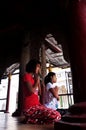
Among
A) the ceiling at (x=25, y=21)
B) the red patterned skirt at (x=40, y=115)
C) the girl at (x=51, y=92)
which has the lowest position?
the red patterned skirt at (x=40, y=115)

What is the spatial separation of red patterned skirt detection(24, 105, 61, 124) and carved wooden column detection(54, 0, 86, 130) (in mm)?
908

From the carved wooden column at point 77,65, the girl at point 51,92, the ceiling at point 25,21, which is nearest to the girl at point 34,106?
the girl at point 51,92

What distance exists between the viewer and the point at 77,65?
1082 millimetres

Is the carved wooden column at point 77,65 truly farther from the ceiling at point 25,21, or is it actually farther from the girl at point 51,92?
the ceiling at point 25,21

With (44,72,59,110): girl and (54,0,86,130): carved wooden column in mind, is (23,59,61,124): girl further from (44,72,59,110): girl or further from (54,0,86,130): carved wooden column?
(54,0,86,130): carved wooden column

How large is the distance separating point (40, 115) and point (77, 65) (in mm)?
1064

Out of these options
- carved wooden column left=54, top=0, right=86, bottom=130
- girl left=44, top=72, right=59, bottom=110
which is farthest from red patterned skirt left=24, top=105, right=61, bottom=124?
carved wooden column left=54, top=0, right=86, bottom=130

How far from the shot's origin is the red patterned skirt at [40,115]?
77.0 inches

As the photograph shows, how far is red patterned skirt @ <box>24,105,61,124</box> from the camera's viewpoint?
1.96 metres

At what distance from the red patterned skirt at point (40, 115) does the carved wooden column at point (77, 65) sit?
0.91m

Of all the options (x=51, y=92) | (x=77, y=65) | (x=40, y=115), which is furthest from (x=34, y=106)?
(x=77, y=65)

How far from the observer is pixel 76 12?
4.06 ft

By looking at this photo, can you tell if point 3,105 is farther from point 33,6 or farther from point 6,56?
point 33,6

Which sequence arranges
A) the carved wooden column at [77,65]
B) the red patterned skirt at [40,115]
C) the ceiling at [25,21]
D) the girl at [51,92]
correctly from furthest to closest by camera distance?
the ceiling at [25,21], the girl at [51,92], the red patterned skirt at [40,115], the carved wooden column at [77,65]
